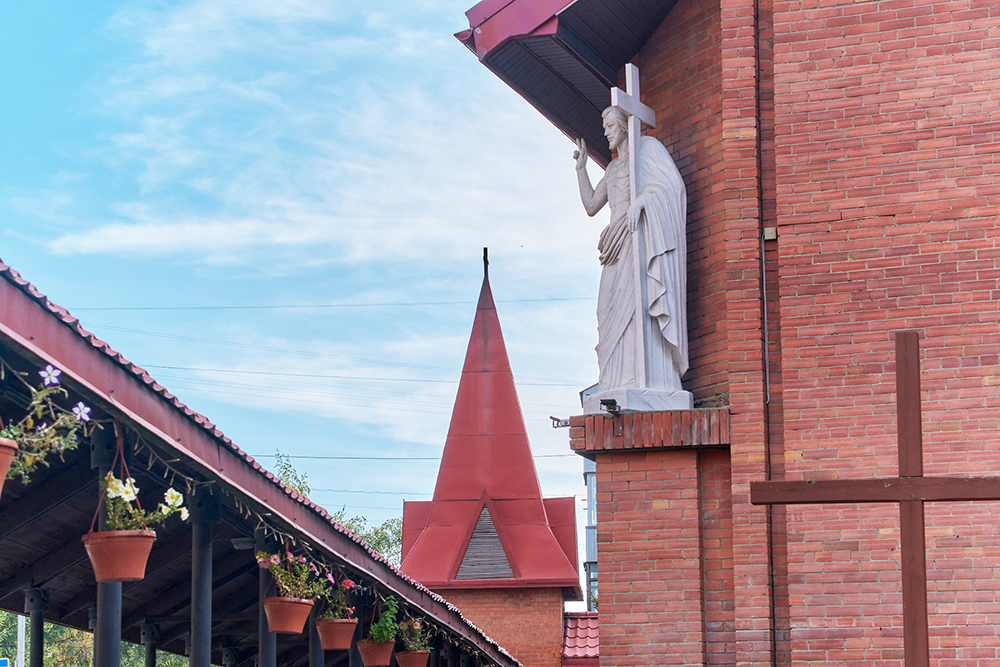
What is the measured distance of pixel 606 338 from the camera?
938 cm

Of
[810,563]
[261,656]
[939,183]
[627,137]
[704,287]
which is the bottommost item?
[261,656]

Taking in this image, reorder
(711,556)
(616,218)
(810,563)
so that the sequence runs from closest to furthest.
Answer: (810,563)
(711,556)
(616,218)

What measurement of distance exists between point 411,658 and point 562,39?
565 cm

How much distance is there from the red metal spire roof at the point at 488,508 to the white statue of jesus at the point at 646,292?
9745 millimetres

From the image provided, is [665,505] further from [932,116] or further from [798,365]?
[932,116]

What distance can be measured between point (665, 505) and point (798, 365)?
4.58 ft

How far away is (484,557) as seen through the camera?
739 inches

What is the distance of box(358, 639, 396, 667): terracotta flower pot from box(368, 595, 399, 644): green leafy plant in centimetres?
7

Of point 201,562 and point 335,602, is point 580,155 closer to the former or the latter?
point 335,602

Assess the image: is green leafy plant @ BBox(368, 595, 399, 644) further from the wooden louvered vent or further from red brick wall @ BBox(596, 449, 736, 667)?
the wooden louvered vent

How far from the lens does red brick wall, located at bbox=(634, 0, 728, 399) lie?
922 cm

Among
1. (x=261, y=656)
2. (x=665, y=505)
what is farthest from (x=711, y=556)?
(x=261, y=656)

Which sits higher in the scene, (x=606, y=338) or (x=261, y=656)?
(x=606, y=338)

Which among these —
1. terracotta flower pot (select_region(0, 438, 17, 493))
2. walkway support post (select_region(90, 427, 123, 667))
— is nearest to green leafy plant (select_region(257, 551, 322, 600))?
walkway support post (select_region(90, 427, 123, 667))
